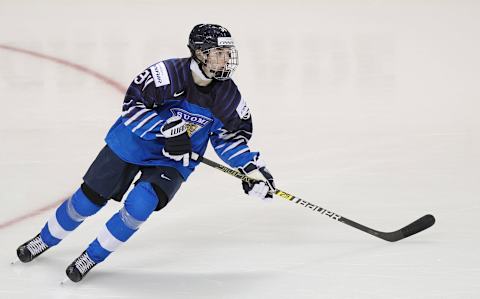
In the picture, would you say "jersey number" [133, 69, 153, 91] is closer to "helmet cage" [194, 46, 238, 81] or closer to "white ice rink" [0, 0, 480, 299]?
"helmet cage" [194, 46, 238, 81]

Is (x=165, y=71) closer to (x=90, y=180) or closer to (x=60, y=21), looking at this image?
(x=90, y=180)

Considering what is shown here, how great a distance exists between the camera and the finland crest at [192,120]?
3523 mm

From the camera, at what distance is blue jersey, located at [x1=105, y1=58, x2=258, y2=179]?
342 centimetres

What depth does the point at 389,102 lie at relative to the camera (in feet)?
18.9

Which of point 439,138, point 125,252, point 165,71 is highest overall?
point 165,71

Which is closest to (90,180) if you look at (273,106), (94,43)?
(273,106)

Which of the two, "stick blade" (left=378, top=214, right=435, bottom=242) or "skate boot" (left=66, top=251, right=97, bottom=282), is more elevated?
"stick blade" (left=378, top=214, right=435, bottom=242)

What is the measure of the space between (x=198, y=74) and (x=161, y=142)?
33cm

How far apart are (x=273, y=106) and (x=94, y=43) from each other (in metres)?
1.77

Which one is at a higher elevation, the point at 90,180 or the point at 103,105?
the point at 90,180

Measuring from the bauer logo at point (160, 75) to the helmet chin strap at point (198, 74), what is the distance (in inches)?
4.6

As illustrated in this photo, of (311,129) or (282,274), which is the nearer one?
(282,274)

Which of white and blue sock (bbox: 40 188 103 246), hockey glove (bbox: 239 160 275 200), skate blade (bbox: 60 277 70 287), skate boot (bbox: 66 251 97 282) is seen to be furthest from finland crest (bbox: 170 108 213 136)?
skate blade (bbox: 60 277 70 287)

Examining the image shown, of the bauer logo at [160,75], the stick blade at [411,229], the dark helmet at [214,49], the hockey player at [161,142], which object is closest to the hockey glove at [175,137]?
the hockey player at [161,142]
